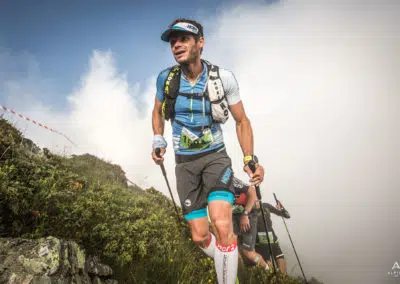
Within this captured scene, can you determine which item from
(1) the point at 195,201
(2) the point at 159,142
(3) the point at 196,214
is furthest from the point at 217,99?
(3) the point at 196,214

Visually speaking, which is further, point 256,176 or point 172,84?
point 172,84

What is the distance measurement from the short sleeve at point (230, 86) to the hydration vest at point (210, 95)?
0.08 m

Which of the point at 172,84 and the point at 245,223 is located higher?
the point at 172,84

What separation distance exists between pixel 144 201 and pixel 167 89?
3418mm

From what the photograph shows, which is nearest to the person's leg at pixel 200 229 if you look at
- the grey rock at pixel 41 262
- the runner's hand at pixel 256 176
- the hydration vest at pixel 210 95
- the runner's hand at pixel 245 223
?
the runner's hand at pixel 256 176

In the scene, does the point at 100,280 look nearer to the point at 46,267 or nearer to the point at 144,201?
the point at 46,267

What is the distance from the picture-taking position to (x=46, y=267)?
2.10m

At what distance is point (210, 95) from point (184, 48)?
2.97 ft

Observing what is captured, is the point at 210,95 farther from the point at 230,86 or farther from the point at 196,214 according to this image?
the point at 196,214

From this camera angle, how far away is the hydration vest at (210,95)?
3987 millimetres

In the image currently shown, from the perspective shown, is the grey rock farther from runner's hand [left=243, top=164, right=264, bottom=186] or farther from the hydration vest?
the hydration vest

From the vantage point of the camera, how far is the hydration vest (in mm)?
3987

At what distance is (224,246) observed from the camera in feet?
11.5

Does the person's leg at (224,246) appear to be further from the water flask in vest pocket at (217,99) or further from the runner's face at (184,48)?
the runner's face at (184,48)
